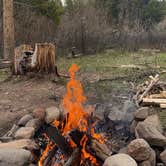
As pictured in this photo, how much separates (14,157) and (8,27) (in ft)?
29.6

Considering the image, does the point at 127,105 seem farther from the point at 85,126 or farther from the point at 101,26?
the point at 101,26

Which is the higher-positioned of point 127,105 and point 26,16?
point 26,16

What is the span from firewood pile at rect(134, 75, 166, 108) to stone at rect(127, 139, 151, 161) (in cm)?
265

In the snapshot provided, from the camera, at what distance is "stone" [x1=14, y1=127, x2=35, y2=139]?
439 cm

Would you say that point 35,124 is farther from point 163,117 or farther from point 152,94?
point 152,94

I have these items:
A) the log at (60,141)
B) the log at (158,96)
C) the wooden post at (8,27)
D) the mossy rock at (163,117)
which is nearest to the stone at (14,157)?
the log at (60,141)

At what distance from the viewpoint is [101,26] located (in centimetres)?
1909

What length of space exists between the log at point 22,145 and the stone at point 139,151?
4.16 feet

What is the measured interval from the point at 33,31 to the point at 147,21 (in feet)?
53.0

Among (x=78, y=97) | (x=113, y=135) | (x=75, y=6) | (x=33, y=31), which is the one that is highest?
(x=75, y=6)

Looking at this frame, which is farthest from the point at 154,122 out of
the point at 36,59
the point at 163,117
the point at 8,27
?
the point at 8,27

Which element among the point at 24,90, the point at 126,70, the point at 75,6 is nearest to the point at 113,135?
the point at 24,90

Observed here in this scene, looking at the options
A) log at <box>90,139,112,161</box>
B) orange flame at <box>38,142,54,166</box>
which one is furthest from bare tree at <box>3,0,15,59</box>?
log at <box>90,139,112,161</box>

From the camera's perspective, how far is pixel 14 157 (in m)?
3.68
